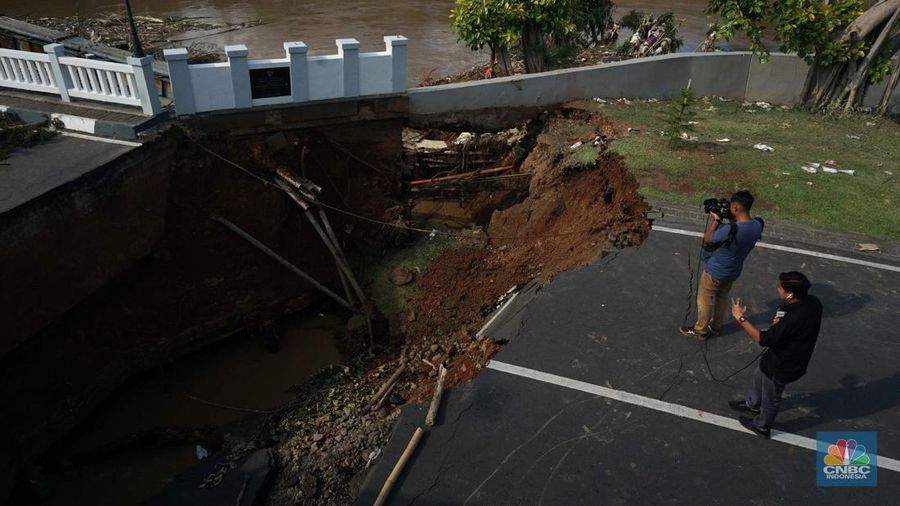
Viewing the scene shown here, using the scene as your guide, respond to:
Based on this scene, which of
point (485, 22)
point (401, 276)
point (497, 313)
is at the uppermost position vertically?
point (485, 22)

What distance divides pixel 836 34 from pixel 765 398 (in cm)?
1204

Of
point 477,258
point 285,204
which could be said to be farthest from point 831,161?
point 285,204

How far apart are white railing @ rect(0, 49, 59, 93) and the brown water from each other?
12.3 meters

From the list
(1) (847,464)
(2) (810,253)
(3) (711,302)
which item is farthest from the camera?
(2) (810,253)

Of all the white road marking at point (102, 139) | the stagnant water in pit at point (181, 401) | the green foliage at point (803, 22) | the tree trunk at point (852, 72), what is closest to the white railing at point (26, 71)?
the white road marking at point (102, 139)

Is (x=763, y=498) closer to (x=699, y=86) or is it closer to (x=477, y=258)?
(x=477, y=258)

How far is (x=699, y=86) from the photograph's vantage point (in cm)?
1495

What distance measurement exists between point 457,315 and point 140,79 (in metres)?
6.37

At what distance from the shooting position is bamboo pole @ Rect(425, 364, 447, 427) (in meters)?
5.78

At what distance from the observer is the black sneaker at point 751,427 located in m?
5.52

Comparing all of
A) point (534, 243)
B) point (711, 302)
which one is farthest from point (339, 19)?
point (711, 302)

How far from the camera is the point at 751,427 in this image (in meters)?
5.58

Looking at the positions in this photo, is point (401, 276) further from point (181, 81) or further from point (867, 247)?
point (867, 247)

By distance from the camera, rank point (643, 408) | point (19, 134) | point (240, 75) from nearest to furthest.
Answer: point (643, 408), point (19, 134), point (240, 75)
